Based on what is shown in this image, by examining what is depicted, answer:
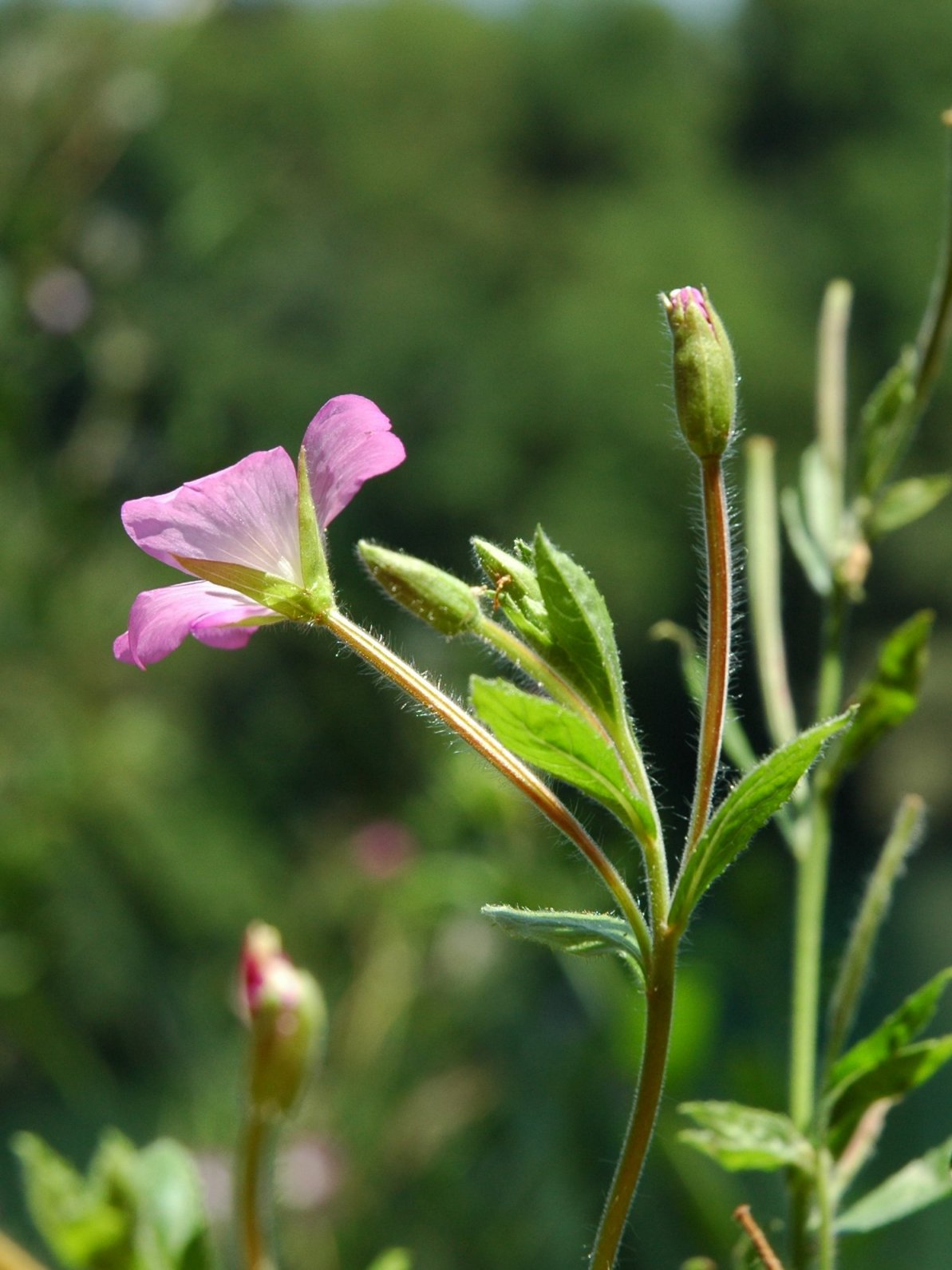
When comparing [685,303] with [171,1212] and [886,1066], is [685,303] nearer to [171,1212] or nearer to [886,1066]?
[886,1066]

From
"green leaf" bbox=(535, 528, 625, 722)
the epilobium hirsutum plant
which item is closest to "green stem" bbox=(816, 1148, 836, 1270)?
the epilobium hirsutum plant

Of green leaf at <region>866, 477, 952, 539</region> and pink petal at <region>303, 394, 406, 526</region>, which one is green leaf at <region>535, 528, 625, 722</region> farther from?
green leaf at <region>866, 477, 952, 539</region>

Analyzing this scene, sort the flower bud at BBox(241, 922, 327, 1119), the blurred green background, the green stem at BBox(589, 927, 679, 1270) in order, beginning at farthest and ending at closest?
the blurred green background, the flower bud at BBox(241, 922, 327, 1119), the green stem at BBox(589, 927, 679, 1270)

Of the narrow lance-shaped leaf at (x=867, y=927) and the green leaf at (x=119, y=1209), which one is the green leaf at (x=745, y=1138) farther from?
the green leaf at (x=119, y=1209)

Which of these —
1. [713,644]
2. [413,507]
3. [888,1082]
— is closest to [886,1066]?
[888,1082]

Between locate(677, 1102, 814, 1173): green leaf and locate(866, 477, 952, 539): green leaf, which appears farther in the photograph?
locate(866, 477, 952, 539): green leaf
